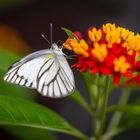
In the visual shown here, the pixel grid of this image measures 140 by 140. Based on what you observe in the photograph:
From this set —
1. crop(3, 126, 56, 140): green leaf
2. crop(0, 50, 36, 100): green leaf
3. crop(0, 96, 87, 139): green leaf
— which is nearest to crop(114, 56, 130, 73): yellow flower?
crop(0, 96, 87, 139): green leaf

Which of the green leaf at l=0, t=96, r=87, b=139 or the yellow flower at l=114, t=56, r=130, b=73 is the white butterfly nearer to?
the green leaf at l=0, t=96, r=87, b=139

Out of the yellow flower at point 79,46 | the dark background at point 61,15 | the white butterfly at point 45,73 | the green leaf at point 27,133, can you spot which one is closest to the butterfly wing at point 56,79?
the white butterfly at point 45,73

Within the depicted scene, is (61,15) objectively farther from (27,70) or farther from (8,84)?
(27,70)

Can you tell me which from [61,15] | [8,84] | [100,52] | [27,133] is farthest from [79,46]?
[61,15]

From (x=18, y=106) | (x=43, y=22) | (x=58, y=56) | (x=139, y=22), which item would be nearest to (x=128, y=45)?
(x=58, y=56)

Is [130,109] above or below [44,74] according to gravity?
below

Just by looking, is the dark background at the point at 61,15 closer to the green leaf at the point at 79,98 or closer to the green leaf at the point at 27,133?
the green leaf at the point at 27,133
